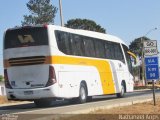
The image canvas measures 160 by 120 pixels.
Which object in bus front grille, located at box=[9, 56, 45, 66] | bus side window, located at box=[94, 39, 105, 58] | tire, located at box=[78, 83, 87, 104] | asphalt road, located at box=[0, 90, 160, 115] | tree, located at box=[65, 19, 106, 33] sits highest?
tree, located at box=[65, 19, 106, 33]

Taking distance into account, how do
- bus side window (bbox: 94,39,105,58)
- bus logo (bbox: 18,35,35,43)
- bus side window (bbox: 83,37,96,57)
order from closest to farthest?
bus logo (bbox: 18,35,35,43) → bus side window (bbox: 83,37,96,57) → bus side window (bbox: 94,39,105,58)

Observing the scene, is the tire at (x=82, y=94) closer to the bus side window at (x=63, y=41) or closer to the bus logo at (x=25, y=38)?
the bus side window at (x=63, y=41)

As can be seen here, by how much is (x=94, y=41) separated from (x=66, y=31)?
3716 mm

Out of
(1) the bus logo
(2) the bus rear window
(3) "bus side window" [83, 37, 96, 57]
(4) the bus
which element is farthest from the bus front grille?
(3) "bus side window" [83, 37, 96, 57]

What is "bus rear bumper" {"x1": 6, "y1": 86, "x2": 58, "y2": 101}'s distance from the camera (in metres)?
22.8

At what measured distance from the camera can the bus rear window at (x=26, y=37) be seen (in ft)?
75.7

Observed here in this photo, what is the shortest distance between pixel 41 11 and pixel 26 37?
191 feet

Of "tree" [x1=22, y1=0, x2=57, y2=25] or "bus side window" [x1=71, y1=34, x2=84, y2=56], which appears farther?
"tree" [x1=22, y1=0, x2=57, y2=25]

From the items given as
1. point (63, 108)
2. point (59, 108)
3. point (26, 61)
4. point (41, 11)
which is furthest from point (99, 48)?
point (41, 11)

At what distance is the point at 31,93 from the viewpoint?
2297 centimetres

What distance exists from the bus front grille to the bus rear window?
1.95 ft

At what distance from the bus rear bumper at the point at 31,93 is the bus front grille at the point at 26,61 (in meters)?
1.16

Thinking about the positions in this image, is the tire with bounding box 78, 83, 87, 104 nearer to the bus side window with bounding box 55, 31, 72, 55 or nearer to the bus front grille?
the bus side window with bounding box 55, 31, 72, 55

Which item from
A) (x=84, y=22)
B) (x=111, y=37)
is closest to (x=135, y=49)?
(x=84, y=22)
